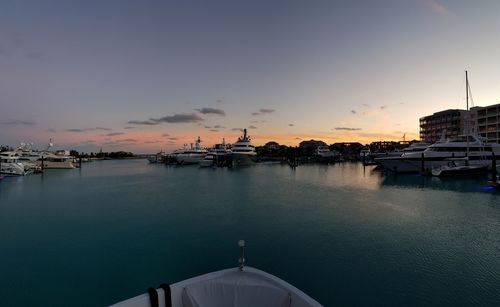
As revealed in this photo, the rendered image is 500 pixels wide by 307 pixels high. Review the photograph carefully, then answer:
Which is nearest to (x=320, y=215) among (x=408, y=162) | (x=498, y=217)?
(x=498, y=217)

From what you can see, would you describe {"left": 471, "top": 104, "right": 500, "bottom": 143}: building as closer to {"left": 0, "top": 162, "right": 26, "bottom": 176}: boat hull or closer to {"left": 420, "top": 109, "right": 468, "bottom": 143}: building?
{"left": 420, "top": 109, "right": 468, "bottom": 143}: building

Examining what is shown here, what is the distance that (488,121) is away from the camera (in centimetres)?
7875

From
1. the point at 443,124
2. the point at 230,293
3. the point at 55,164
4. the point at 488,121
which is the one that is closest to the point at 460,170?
the point at 230,293

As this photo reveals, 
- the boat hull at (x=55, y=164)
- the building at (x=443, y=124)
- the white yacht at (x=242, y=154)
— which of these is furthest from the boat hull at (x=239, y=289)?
the building at (x=443, y=124)

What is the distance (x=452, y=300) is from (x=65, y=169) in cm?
9790

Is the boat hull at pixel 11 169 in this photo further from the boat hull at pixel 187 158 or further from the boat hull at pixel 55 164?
the boat hull at pixel 187 158

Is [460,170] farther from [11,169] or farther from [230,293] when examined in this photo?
[11,169]

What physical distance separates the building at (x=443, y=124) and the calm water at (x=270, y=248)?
90.6 meters

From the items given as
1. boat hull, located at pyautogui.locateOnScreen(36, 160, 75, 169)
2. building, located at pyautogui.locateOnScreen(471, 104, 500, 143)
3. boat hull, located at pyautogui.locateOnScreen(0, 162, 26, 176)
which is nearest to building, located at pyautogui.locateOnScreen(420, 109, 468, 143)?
building, located at pyautogui.locateOnScreen(471, 104, 500, 143)

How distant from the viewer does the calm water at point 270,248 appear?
9.23 meters

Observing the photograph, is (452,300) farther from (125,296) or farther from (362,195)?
(362,195)

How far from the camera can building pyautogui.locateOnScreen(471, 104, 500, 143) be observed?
75.6 m

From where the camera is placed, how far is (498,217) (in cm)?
1900

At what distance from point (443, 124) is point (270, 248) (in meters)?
119
